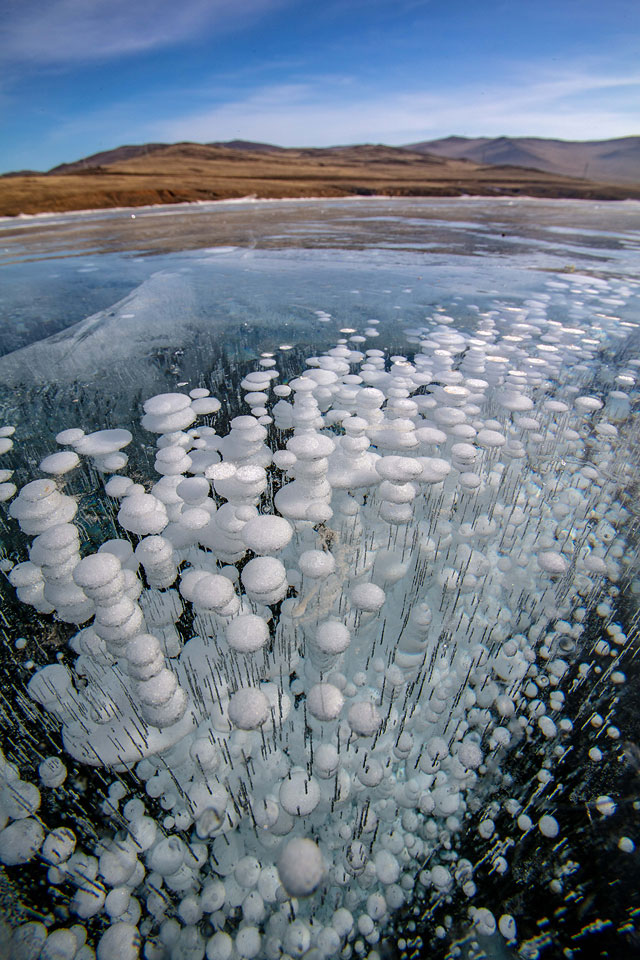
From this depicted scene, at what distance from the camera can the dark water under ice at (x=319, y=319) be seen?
2344 millimetres

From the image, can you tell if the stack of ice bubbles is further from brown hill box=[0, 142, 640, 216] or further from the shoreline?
brown hill box=[0, 142, 640, 216]

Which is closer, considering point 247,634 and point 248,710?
point 248,710

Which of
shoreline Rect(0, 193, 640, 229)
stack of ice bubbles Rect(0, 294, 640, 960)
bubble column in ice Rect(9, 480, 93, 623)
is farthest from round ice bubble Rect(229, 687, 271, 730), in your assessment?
shoreline Rect(0, 193, 640, 229)

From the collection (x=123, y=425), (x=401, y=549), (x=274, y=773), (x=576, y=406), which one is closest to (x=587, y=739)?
(x=401, y=549)

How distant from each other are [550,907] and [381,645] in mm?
1677

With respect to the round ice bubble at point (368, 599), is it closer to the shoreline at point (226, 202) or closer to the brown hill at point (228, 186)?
the shoreline at point (226, 202)

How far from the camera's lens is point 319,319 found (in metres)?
8.99

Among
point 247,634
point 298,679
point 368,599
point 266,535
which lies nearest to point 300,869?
point 247,634

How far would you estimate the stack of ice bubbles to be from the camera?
2.26m

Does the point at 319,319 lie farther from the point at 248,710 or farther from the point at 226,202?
the point at 226,202

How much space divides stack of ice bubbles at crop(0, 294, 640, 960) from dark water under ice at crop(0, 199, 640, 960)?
211 mm

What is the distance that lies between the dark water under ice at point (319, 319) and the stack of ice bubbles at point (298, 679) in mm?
211

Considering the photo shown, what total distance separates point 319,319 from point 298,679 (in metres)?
7.70

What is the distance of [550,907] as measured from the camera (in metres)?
2.30
